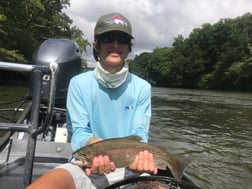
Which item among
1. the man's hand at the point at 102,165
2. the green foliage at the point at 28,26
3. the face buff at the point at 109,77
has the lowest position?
the man's hand at the point at 102,165

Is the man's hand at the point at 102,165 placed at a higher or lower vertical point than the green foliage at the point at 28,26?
lower

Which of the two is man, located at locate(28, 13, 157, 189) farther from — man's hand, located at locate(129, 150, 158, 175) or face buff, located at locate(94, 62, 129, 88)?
man's hand, located at locate(129, 150, 158, 175)

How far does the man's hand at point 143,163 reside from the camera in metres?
2.62

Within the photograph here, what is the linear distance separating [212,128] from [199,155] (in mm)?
5694

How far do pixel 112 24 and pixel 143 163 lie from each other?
1200 mm

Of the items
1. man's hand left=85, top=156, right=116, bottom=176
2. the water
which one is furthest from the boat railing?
the water

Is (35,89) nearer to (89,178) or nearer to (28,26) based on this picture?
(89,178)

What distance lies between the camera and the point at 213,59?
91.4 meters

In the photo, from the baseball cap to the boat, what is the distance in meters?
0.48

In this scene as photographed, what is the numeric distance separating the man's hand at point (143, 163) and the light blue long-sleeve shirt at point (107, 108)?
0.58 metres

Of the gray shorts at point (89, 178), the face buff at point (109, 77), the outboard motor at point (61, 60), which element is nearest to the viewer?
the gray shorts at point (89, 178)

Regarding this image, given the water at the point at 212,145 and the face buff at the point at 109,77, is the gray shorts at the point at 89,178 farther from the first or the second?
the water at the point at 212,145

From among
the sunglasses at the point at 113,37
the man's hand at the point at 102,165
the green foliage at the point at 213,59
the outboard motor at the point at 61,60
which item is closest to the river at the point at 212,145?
the sunglasses at the point at 113,37

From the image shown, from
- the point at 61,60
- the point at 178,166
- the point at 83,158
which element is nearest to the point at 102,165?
the point at 83,158
